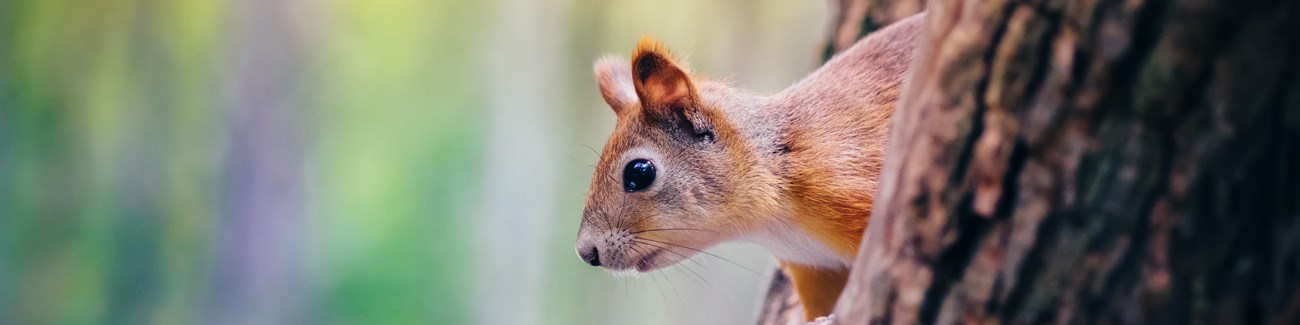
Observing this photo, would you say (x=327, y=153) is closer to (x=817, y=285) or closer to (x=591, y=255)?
(x=591, y=255)

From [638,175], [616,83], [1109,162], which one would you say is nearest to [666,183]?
[638,175]

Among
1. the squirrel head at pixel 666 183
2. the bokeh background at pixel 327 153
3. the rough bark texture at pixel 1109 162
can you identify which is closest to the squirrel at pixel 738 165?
the squirrel head at pixel 666 183

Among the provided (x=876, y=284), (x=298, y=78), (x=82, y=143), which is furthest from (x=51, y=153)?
(x=876, y=284)

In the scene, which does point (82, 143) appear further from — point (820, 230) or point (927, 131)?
point (927, 131)

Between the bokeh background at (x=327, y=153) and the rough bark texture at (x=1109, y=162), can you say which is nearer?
the rough bark texture at (x=1109, y=162)

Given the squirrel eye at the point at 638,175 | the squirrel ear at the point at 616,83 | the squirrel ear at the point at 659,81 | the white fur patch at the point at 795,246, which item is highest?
the squirrel ear at the point at 616,83

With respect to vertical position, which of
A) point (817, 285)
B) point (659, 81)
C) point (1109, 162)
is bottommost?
point (1109, 162)

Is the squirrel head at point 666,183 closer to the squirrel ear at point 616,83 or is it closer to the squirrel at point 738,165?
the squirrel at point 738,165
